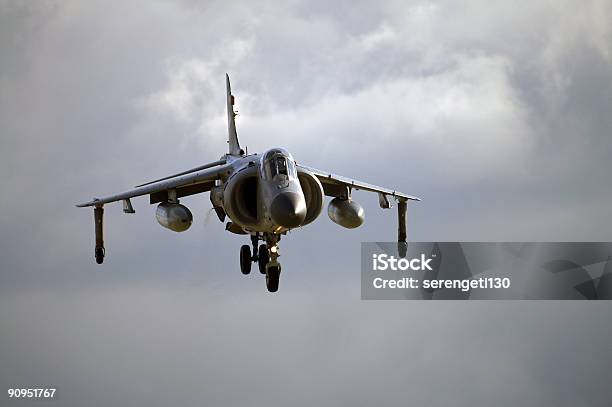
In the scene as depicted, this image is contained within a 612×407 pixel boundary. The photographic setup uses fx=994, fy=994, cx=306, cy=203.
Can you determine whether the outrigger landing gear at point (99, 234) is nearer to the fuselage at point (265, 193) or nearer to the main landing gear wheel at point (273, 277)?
the fuselage at point (265, 193)

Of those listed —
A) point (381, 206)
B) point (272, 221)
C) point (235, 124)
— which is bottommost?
point (272, 221)

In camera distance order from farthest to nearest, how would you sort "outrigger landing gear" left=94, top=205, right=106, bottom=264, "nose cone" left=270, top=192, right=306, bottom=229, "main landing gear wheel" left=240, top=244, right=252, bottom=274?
1. "main landing gear wheel" left=240, top=244, right=252, bottom=274
2. "outrigger landing gear" left=94, top=205, right=106, bottom=264
3. "nose cone" left=270, top=192, right=306, bottom=229

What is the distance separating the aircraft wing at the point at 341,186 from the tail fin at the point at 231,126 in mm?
6138

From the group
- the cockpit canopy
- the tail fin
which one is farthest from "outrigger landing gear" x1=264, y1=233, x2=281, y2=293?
the tail fin

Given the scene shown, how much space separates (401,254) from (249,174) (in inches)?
354

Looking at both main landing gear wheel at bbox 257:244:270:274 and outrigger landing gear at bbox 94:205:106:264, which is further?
outrigger landing gear at bbox 94:205:106:264

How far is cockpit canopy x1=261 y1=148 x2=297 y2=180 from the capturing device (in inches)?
1240

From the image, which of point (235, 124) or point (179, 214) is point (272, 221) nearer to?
point (179, 214)

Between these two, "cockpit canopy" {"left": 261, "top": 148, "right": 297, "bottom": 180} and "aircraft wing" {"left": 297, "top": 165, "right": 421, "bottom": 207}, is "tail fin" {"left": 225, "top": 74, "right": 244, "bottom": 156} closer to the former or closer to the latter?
"aircraft wing" {"left": 297, "top": 165, "right": 421, "bottom": 207}

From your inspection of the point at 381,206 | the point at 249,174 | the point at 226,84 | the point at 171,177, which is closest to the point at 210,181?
the point at 171,177

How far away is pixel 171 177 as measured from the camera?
37.2 m

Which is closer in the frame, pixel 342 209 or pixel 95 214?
pixel 342 209

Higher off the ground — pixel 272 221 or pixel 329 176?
pixel 329 176

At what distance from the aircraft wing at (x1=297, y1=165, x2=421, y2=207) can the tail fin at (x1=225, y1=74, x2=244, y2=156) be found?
20.1ft
